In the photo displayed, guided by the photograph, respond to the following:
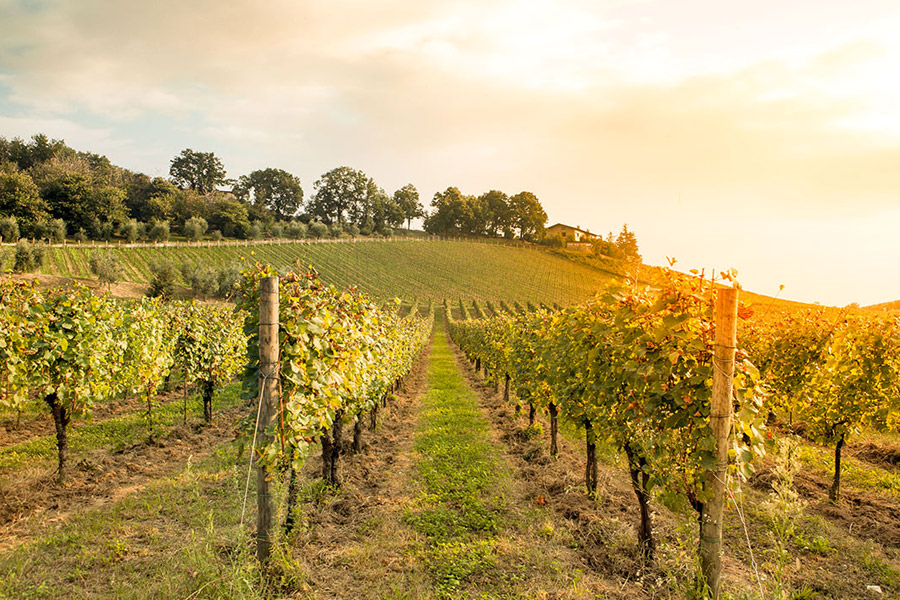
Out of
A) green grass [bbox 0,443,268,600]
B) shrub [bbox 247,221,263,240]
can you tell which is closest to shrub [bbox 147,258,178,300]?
shrub [bbox 247,221,263,240]

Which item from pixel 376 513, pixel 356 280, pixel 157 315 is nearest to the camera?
pixel 376 513

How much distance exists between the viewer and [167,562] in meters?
5.08

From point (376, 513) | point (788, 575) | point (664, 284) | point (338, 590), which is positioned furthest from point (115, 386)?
point (788, 575)

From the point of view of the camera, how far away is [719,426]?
355 centimetres

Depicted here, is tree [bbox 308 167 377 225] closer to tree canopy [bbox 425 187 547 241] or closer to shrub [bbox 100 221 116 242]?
tree canopy [bbox 425 187 547 241]

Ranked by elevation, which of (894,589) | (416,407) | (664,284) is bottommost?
(416,407)

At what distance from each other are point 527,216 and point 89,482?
103m

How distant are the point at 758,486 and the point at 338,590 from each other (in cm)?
781

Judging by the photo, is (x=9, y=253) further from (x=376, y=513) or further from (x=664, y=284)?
(x=664, y=284)

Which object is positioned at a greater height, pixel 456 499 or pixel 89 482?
pixel 456 499

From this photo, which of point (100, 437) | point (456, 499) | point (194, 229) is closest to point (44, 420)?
point (100, 437)

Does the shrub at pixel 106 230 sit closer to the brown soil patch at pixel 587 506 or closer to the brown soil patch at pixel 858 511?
the brown soil patch at pixel 587 506

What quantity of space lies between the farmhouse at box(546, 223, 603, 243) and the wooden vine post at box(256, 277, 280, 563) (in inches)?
3438

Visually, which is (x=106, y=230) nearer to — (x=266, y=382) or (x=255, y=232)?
(x=255, y=232)
